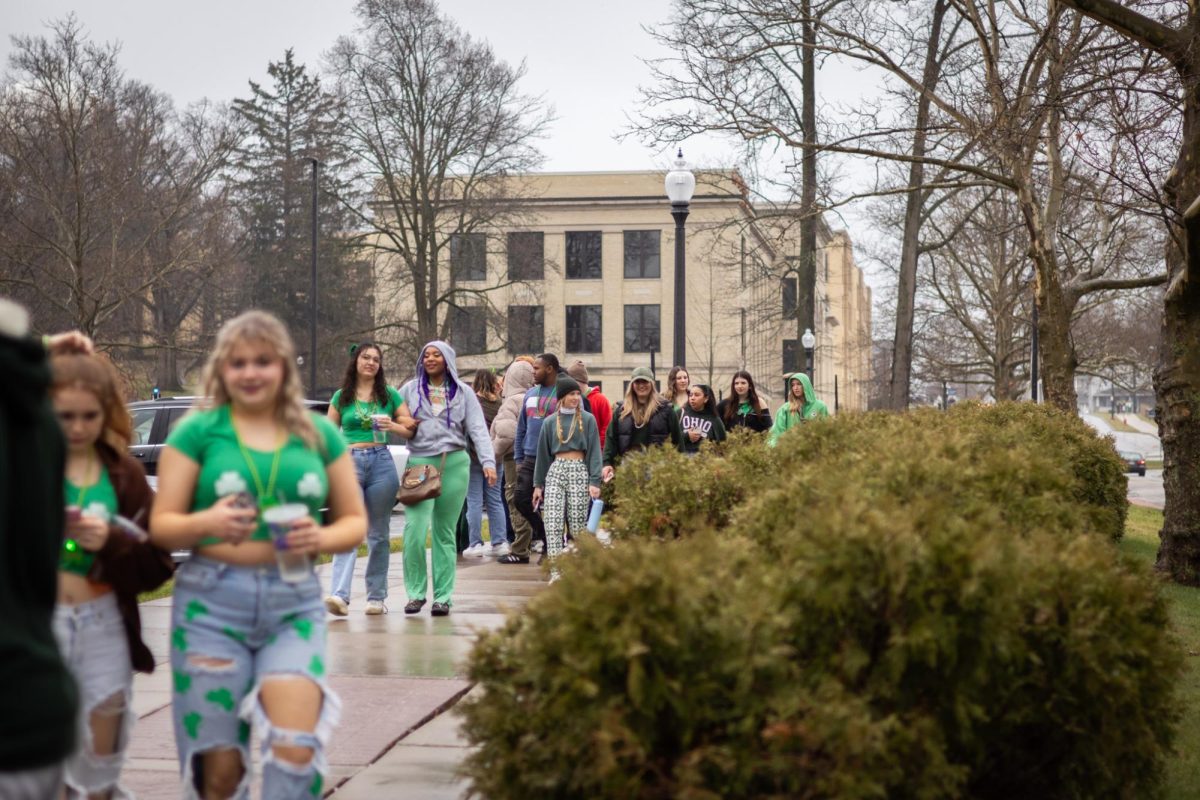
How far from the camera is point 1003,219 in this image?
134 feet

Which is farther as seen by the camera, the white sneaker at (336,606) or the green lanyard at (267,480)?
the white sneaker at (336,606)

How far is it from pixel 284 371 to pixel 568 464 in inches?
314

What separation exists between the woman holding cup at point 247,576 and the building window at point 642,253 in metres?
68.5

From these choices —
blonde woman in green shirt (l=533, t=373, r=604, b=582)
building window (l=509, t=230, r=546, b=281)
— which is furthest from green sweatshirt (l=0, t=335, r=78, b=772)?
building window (l=509, t=230, r=546, b=281)

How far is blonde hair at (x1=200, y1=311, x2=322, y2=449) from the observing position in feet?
13.3

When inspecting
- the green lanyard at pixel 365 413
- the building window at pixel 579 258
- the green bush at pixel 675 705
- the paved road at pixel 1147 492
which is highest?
the building window at pixel 579 258

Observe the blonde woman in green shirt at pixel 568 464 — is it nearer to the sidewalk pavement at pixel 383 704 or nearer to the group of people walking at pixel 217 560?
the sidewalk pavement at pixel 383 704

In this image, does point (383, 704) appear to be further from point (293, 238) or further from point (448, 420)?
point (293, 238)

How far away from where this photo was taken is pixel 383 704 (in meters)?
6.99

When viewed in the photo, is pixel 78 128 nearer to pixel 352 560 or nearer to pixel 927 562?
pixel 352 560

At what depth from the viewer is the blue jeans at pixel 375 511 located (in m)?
9.60

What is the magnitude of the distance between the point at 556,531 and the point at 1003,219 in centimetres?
3204

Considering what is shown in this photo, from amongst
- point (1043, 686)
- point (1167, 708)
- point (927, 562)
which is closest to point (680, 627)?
point (927, 562)

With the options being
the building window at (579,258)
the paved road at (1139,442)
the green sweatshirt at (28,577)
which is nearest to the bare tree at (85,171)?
the green sweatshirt at (28,577)
